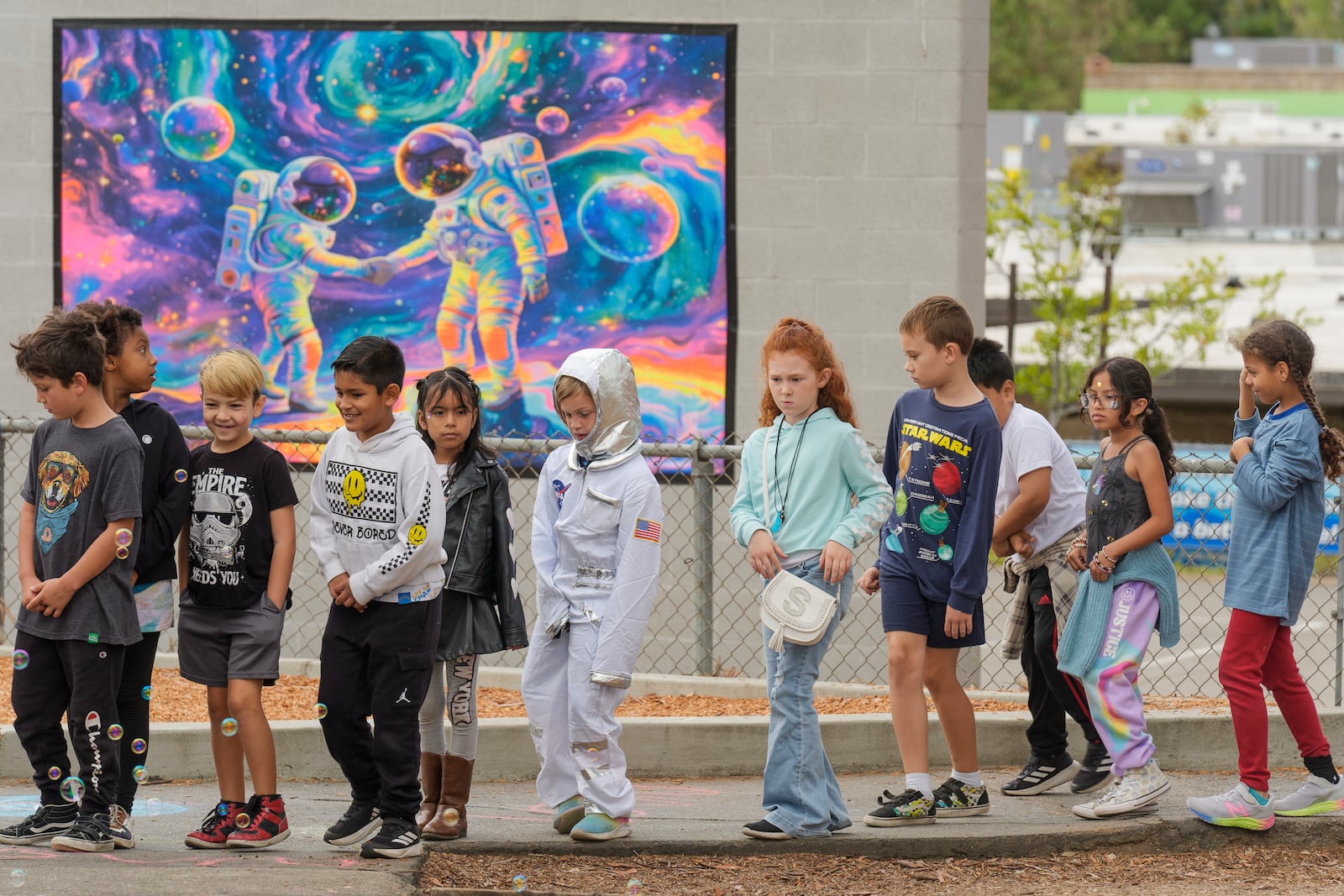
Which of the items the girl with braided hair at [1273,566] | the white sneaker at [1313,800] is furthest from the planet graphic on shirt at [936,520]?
the white sneaker at [1313,800]

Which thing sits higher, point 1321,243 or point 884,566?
point 1321,243

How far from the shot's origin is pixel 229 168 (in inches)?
335

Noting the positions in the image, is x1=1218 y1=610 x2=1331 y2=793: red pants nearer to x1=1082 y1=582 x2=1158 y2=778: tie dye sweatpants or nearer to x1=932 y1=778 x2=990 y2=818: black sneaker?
x1=1082 y1=582 x2=1158 y2=778: tie dye sweatpants

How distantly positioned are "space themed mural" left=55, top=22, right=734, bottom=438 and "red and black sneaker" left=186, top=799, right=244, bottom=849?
12.0 ft

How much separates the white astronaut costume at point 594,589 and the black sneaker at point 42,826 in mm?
1490

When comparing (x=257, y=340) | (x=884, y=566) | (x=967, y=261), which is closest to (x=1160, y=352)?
(x=967, y=261)

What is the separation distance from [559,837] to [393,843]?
1.87 feet

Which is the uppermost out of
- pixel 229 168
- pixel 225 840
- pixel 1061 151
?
pixel 1061 151

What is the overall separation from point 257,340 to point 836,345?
125 inches

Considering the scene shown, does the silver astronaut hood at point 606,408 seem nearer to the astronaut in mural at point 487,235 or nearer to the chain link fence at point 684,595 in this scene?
the chain link fence at point 684,595

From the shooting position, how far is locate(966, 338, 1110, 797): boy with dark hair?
18.7ft

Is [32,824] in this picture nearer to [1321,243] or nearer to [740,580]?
[740,580]

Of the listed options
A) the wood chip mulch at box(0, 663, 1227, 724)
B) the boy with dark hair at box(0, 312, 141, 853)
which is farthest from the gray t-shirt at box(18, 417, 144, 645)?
the wood chip mulch at box(0, 663, 1227, 724)

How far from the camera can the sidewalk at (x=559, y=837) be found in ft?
15.0
